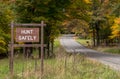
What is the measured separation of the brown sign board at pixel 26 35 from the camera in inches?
719

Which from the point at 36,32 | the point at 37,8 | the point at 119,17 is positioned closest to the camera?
the point at 36,32

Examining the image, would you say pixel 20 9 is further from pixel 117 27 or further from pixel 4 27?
pixel 117 27

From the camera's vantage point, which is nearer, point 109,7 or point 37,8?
point 37,8

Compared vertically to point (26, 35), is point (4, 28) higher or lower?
lower

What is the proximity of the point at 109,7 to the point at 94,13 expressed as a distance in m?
3.41

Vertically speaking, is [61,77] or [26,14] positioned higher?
[26,14]

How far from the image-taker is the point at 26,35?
722 inches

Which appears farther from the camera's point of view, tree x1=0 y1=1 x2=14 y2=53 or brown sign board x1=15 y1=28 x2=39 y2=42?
tree x1=0 y1=1 x2=14 y2=53

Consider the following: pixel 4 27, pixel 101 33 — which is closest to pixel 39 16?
pixel 4 27

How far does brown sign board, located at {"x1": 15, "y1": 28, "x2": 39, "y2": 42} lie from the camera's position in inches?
719

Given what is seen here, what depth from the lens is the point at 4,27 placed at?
35.7m

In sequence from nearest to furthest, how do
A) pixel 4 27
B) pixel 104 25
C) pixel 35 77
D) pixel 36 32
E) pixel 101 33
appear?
pixel 35 77, pixel 36 32, pixel 4 27, pixel 104 25, pixel 101 33

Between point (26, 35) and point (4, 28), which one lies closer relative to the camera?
point (26, 35)

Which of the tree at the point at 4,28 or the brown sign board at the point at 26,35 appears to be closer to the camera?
the brown sign board at the point at 26,35
